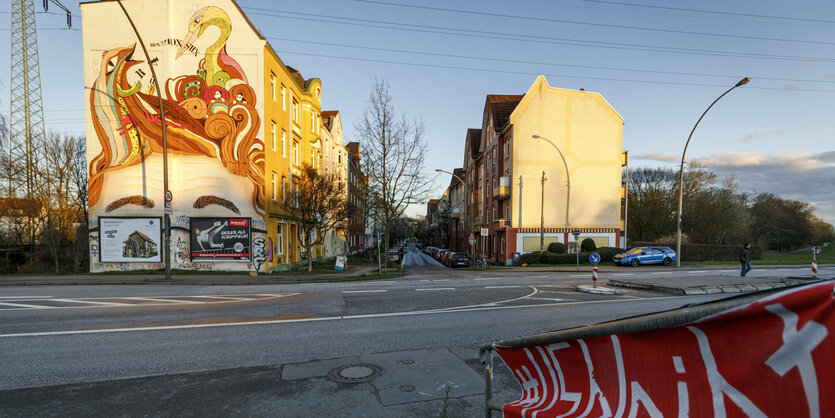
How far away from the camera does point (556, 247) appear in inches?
1236

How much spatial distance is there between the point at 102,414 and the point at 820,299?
576cm

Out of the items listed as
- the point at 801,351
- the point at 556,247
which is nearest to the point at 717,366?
the point at 801,351

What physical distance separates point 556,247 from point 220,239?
24616 mm

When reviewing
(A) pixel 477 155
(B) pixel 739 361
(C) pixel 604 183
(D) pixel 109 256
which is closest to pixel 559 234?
(C) pixel 604 183

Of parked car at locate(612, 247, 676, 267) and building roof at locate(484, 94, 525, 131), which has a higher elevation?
building roof at locate(484, 94, 525, 131)

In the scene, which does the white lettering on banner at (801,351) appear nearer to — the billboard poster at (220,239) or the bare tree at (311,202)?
the billboard poster at (220,239)

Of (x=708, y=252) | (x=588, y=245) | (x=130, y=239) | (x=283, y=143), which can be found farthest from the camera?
(x=708, y=252)

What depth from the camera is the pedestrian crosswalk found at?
405 inches

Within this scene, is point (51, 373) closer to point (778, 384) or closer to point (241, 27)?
point (778, 384)

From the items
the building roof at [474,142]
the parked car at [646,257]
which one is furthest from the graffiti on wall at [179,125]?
the building roof at [474,142]

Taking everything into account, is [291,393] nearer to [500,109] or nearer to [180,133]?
[180,133]

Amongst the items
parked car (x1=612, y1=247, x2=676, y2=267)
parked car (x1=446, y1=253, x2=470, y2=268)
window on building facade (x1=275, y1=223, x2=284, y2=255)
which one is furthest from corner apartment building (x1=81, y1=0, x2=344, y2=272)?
parked car (x1=612, y1=247, x2=676, y2=267)

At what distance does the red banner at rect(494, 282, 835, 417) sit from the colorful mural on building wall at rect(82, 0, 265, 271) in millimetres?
21499

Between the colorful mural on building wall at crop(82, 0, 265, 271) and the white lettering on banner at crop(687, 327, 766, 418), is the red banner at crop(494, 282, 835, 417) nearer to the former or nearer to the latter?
the white lettering on banner at crop(687, 327, 766, 418)
